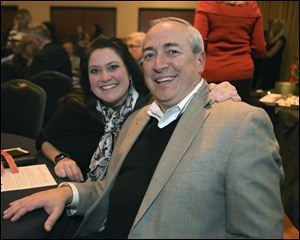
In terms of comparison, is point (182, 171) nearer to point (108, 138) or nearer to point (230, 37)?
point (108, 138)

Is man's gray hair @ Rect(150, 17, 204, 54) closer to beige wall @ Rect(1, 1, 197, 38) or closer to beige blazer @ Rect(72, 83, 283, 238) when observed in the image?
beige blazer @ Rect(72, 83, 283, 238)

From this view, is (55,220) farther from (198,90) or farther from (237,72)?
(237,72)

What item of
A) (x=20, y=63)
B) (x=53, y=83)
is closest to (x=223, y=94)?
(x=53, y=83)

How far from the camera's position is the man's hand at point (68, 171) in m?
1.61

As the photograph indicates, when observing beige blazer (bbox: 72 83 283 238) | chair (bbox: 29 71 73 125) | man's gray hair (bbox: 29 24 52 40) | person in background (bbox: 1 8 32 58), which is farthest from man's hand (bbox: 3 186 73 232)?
person in background (bbox: 1 8 32 58)

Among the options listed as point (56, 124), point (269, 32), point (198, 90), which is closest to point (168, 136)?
point (198, 90)

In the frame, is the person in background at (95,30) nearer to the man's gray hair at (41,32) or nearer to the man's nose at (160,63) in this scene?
the man's gray hair at (41,32)

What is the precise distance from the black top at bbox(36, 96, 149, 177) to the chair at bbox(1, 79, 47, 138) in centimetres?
66

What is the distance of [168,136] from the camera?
54.4 inches

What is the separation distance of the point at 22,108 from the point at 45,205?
4.99 ft

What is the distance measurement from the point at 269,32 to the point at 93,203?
19.5 ft

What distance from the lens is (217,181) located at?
3.76ft

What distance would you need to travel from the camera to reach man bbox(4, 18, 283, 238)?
43.5 inches

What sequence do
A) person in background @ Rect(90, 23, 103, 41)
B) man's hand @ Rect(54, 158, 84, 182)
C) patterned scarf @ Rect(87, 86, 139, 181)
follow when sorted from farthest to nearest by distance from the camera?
person in background @ Rect(90, 23, 103, 41) → patterned scarf @ Rect(87, 86, 139, 181) → man's hand @ Rect(54, 158, 84, 182)
